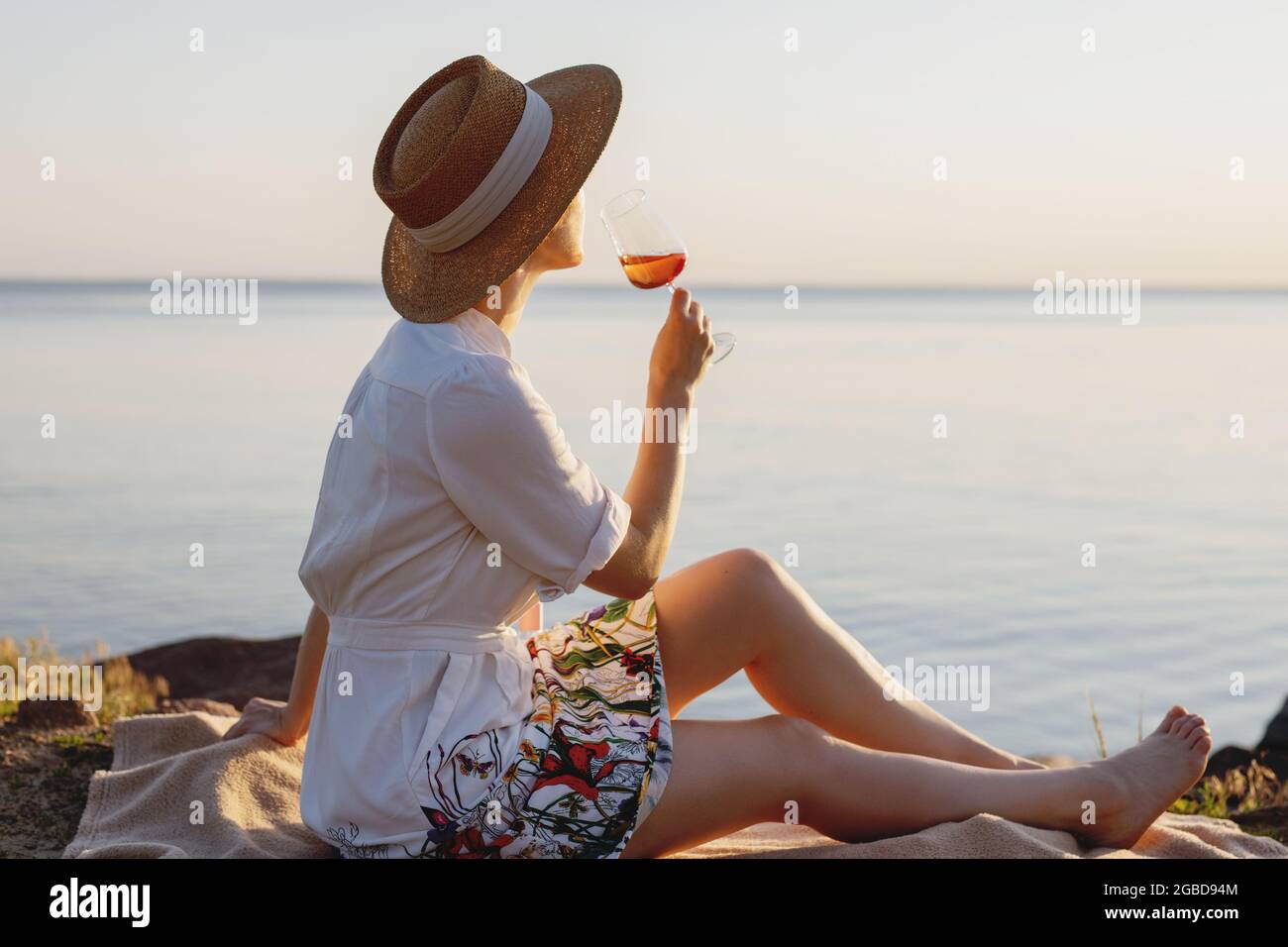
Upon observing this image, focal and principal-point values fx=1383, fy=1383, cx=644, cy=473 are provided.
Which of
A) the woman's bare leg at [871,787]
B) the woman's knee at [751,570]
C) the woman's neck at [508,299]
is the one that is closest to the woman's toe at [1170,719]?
the woman's bare leg at [871,787]

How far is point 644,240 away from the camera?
9.91 feet

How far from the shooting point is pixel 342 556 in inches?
104

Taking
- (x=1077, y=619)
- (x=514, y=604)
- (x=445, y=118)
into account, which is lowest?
(x=1077, y=619)

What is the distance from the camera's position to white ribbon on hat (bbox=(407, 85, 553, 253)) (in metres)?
2.69

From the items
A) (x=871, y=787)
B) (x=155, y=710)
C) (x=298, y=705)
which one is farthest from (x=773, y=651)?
(x=155, y=710)

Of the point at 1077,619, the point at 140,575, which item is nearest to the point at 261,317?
the point at 140,575

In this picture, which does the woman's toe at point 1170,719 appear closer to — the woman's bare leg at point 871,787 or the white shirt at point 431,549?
the woman's bare leg at point 871,787

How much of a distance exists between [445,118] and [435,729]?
118 centimetres

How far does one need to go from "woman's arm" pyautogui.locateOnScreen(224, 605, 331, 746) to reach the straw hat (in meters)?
0.76

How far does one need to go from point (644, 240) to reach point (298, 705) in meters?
1.35

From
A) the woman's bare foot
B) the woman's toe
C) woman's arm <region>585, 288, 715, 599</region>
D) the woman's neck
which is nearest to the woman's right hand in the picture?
woman's arm <region>585, 288, 715, 599</region>

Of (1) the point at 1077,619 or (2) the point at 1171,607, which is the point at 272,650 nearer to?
(1) the point at 1077,619

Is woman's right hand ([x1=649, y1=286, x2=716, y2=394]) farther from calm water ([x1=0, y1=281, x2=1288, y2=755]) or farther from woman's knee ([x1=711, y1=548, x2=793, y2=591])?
calm water ([x1=0, y1=281, x2=1288, y2=755])

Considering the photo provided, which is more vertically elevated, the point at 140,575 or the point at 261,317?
the point at 261,317
